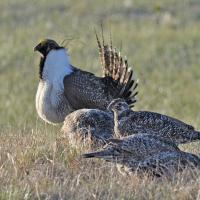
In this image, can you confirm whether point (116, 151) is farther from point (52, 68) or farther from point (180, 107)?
point (180, 107)

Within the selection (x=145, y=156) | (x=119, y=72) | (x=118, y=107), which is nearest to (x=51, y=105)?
(x=119, y=72)

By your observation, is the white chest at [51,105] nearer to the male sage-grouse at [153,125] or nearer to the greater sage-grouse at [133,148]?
the male sage-grouse at [153,125]

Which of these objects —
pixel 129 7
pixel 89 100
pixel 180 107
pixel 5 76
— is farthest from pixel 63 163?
pixel 129 7

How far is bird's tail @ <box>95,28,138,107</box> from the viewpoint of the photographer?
1153cm

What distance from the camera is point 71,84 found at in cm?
1111

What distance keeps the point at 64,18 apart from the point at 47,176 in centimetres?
2223

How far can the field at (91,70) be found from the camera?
7.00 m

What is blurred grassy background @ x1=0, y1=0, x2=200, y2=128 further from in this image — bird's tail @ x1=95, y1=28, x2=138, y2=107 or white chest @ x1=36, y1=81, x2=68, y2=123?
white chest @ x1=36, y1=81, x2=68, y2=123

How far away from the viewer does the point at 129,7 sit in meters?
30.6

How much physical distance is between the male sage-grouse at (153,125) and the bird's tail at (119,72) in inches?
85.9

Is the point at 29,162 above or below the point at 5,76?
below

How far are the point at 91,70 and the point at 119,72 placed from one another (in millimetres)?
9945

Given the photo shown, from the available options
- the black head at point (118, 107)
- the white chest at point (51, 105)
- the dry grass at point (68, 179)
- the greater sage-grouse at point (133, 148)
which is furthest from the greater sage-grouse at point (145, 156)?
Result: the white chest at point (51, 105)

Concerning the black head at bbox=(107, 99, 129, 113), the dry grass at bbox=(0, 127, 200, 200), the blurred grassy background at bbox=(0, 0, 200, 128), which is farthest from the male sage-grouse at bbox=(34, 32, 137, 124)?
the blurred grassy background at bbox=(0, 0, 200, 128)
